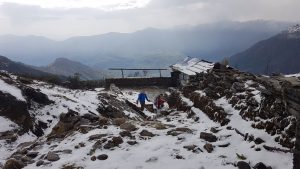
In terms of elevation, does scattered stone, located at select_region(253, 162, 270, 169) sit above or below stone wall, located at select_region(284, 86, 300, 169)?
below

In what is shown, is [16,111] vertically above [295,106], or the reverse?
[295,106]

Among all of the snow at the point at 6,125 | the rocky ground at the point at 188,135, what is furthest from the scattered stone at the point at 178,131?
the snow at the point at 6,125

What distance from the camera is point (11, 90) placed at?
24.4 meters

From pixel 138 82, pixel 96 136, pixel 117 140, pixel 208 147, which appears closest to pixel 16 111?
pixel 96 136

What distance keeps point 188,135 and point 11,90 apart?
1390 cm

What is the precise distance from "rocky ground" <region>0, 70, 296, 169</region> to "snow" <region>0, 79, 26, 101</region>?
5.58ft

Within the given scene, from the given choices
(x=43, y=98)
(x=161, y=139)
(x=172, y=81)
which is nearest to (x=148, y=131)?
(x=161, y=139)

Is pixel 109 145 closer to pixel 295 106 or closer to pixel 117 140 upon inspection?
pixel 117 140

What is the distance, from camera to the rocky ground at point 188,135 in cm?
1188

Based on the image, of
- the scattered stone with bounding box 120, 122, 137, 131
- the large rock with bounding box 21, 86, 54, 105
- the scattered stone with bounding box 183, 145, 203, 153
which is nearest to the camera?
the scattered stone with bounding box 183, 145, 203, 153

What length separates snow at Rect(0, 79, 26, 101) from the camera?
78.5 ft

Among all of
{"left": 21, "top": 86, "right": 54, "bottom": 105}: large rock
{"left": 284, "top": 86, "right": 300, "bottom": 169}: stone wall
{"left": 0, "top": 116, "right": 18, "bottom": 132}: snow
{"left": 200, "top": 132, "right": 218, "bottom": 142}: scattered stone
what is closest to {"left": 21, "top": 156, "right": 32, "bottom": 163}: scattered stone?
{"left": 200, "top": 132, "right": 218, "bottom": 142}: scattered stone

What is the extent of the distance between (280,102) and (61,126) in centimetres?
1072

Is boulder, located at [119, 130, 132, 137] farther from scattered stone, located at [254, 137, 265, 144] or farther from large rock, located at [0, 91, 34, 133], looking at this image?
large rock, located at [0, 91, 34, 133]
